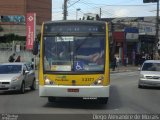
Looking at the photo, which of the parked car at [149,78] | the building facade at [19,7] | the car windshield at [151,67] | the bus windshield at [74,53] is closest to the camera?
the bus windshield at [74,53]

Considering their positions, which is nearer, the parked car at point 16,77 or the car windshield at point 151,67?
the parked car at point 16,77

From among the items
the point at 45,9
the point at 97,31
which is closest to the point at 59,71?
the point at 97,31

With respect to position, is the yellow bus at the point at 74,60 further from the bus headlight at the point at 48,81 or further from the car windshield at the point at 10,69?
the car windshield at the point at 10,69

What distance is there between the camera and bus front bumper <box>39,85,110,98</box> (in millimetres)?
16731

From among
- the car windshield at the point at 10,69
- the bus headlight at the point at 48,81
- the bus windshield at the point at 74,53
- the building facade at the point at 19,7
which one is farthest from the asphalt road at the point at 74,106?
the building facade at the point at 19,7

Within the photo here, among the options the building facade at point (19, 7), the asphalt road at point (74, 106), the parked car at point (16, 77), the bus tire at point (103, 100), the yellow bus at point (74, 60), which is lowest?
the asphalt road at point (74, 106)

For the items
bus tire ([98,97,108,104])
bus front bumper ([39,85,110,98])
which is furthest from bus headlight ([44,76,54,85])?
bus tire ([98,97,108,104])

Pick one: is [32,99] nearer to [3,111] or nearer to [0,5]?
[3,111]

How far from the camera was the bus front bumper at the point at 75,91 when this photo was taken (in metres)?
16.7

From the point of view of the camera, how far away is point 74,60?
16.9m

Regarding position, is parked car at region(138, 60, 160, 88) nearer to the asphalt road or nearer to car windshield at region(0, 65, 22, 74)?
the asphalt road

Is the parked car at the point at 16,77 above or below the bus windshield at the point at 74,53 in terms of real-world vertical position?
below

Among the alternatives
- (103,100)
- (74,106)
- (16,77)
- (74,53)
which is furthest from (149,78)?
(74,53)

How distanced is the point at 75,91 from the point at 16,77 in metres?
6.58
